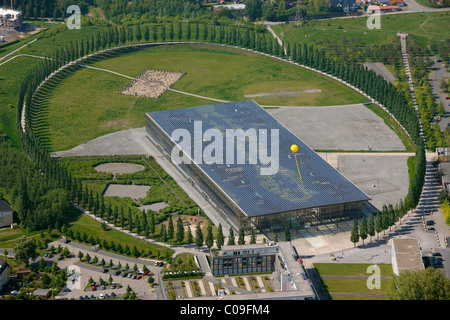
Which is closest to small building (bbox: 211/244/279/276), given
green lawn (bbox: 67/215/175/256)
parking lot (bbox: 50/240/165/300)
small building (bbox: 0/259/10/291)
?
parking lot (bbox: 50/240/165/300)

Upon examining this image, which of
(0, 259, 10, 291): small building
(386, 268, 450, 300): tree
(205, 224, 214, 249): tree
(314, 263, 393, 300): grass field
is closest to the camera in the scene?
(386, 268, 450, 300): tree

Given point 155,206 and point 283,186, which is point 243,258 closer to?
point 283,186

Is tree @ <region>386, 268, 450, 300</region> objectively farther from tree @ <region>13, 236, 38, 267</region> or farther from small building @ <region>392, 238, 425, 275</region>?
tree @ <region>13, 236, 38, 267</region>

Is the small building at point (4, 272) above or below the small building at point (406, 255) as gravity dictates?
below

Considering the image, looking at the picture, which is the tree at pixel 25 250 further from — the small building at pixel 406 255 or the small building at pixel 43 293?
the small building at pixel 406 255

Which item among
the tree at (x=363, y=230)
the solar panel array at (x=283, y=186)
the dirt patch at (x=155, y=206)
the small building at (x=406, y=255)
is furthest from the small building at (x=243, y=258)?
the dirt patch at (x=155, y=206)

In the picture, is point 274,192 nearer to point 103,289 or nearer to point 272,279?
point 272,279
